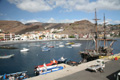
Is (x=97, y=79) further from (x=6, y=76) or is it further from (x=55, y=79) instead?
(x=6, y=76)

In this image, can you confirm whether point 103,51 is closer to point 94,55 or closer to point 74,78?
point 94,55

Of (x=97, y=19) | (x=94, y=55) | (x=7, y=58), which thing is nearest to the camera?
(x=94, y=55)

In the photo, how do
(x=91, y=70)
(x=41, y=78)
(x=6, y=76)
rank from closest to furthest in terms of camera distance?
1. (x=41, y=78)
2. (x=91, y=70)
3. (x=6, y=76)

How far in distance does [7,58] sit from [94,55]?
3918 centimetres

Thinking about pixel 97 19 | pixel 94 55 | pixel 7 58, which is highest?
pixel 97 19

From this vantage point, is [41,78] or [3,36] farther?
[3,36]

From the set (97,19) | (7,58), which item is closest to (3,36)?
(7,58)

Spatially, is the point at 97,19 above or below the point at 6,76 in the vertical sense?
above

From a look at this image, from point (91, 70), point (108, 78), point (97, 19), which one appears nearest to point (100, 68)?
point (91, 70)

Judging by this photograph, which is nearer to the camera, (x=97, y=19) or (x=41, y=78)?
(x=41, y=78)

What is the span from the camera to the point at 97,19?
41.7 meters

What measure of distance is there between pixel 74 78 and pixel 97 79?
2.88m

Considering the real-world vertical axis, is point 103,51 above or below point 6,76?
above

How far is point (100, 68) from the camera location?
693 inches
